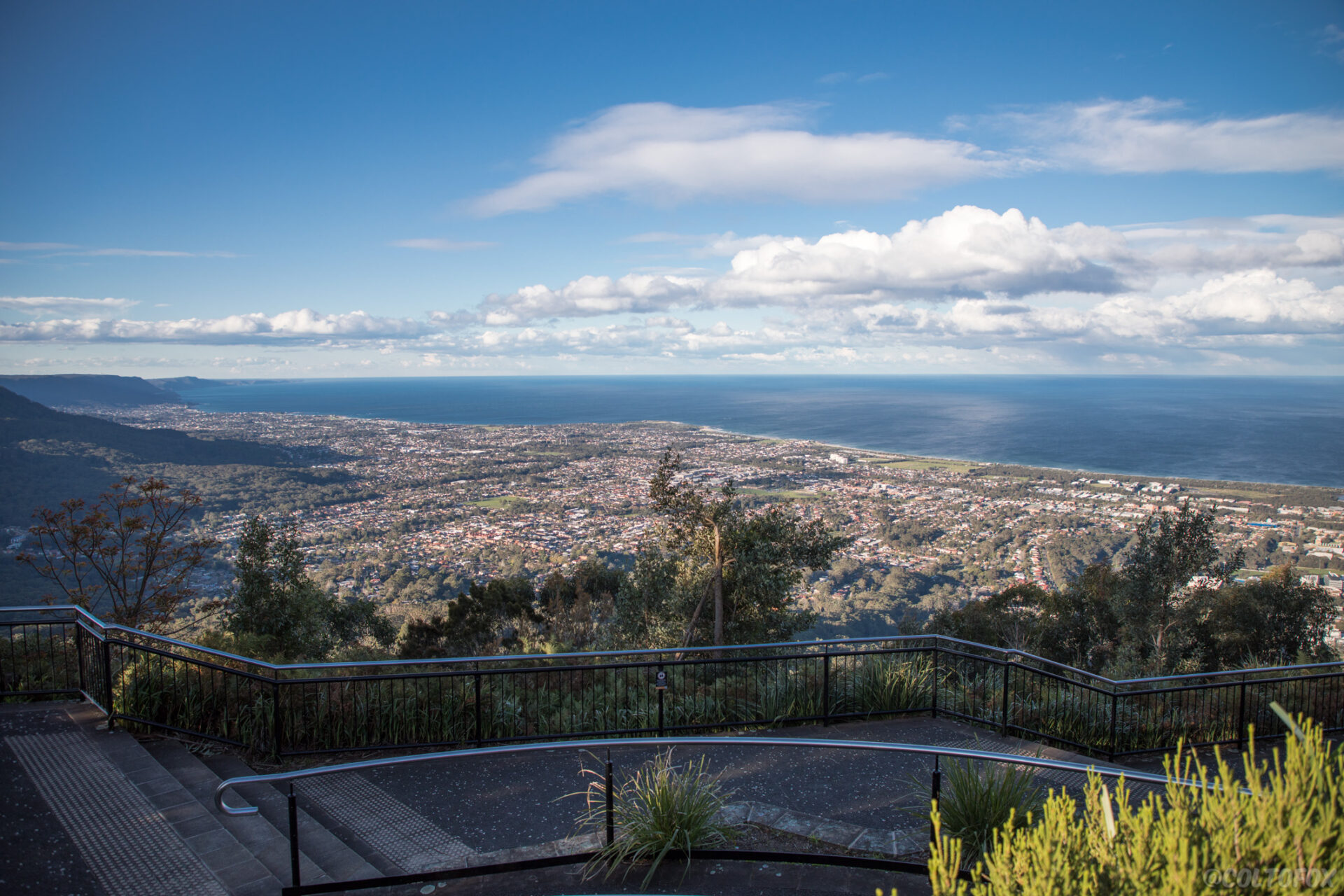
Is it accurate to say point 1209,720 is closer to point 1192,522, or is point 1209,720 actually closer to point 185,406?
point 1192,522

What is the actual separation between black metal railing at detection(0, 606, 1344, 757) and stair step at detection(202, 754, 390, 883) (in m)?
0.24

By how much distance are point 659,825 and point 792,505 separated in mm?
44522

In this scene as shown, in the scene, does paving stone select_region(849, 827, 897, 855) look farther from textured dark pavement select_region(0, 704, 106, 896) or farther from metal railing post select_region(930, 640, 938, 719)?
textured dark pavement select_region(0, 704, 106, 896)

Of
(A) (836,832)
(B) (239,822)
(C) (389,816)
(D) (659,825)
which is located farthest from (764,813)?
(B) (239,822)

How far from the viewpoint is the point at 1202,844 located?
195 cm

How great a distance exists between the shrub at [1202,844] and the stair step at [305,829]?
3477 mm

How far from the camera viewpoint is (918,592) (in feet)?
120

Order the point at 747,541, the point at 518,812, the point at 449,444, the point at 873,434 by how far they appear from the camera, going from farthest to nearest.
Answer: the point at 873,434 < the point at 449,444 < the point at 747,541 < the point at 518,812

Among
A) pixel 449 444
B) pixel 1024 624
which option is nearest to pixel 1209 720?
pixel 1024 624

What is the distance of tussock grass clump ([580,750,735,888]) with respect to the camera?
390 cm

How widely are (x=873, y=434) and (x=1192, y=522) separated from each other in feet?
339

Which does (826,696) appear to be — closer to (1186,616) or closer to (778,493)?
(1186,616)

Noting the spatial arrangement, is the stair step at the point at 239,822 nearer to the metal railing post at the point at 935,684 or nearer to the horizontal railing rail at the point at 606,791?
the horizontal railing rail at the point at 606,791

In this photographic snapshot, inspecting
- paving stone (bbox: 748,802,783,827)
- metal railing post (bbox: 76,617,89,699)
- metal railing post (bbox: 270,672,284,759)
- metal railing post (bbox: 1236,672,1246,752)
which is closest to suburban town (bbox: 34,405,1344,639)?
metal railing post (bbox: 1236,672,1246,752)
